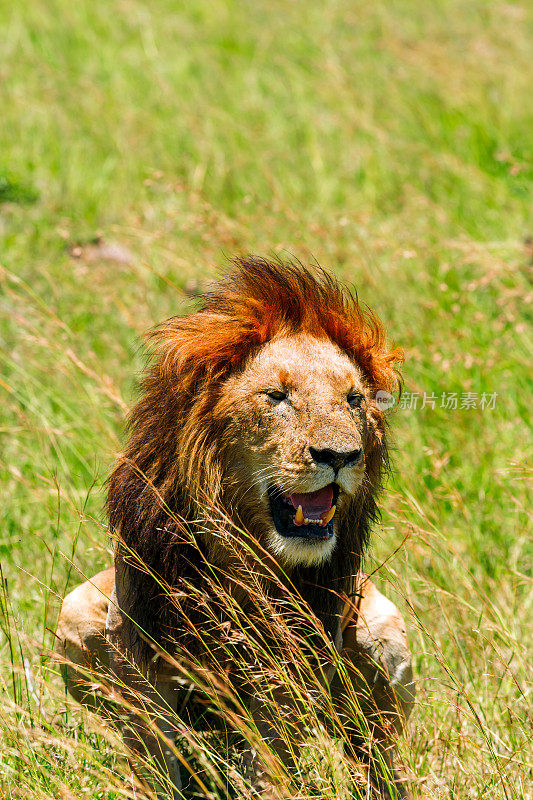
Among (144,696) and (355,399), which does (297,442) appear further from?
(144,696)

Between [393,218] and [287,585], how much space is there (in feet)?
13.3

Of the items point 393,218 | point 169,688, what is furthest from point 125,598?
point 393,218

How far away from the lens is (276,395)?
250cm

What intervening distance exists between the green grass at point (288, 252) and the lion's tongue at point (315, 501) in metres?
0.37

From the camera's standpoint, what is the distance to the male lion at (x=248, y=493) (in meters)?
2.50

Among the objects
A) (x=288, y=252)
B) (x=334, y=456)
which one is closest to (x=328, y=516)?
(x=334, y=456)

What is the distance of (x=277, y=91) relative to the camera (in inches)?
311

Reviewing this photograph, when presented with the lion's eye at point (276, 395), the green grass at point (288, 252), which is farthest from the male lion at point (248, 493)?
the green grass at point (288, 252)

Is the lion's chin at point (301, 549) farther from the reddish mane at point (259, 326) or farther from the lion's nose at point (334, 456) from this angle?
the reddish mane at point (259, 326)

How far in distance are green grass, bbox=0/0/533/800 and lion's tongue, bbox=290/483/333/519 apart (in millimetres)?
372

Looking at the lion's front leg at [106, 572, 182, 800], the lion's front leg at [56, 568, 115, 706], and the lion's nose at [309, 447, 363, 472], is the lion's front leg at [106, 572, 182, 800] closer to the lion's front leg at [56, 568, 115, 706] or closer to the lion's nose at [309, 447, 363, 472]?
the lion's front leg at [56, 568, 115, 706]

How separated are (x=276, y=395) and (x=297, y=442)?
0.15 m

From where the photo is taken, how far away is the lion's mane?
2.61 meters

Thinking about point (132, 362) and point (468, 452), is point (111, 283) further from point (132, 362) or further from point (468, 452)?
point (468, 452)
